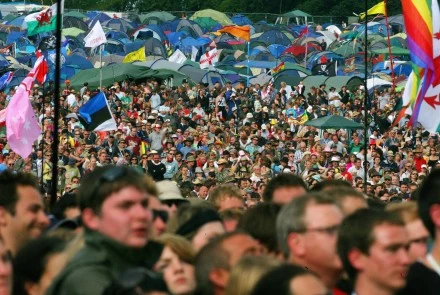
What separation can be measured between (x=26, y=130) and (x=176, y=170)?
9383 mm

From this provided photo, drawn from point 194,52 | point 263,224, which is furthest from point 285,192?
point 194,52

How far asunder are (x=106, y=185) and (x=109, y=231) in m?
0.22

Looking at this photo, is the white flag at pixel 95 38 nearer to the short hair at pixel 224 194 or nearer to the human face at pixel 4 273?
the short hair at pixel 224 194

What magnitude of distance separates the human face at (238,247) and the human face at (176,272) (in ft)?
1.60

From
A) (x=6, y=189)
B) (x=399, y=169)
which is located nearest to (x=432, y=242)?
(x=6, y=189)

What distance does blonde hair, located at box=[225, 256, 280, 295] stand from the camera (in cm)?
523

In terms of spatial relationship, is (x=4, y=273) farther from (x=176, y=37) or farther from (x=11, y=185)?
(x=176, y=37)

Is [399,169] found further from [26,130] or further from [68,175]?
[26,130]

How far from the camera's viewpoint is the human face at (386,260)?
5.86 metres

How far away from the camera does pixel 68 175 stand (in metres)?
23.8

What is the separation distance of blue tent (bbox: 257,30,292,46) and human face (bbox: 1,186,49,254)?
54.6 m

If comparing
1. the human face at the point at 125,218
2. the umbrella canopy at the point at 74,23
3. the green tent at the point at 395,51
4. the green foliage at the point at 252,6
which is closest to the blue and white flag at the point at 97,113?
the human face at the point at 125,218

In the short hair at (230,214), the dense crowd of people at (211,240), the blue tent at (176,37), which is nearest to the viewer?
the dense crowd of people at (211,240)

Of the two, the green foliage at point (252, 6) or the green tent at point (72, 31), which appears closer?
the green tent at point (72, 31)
